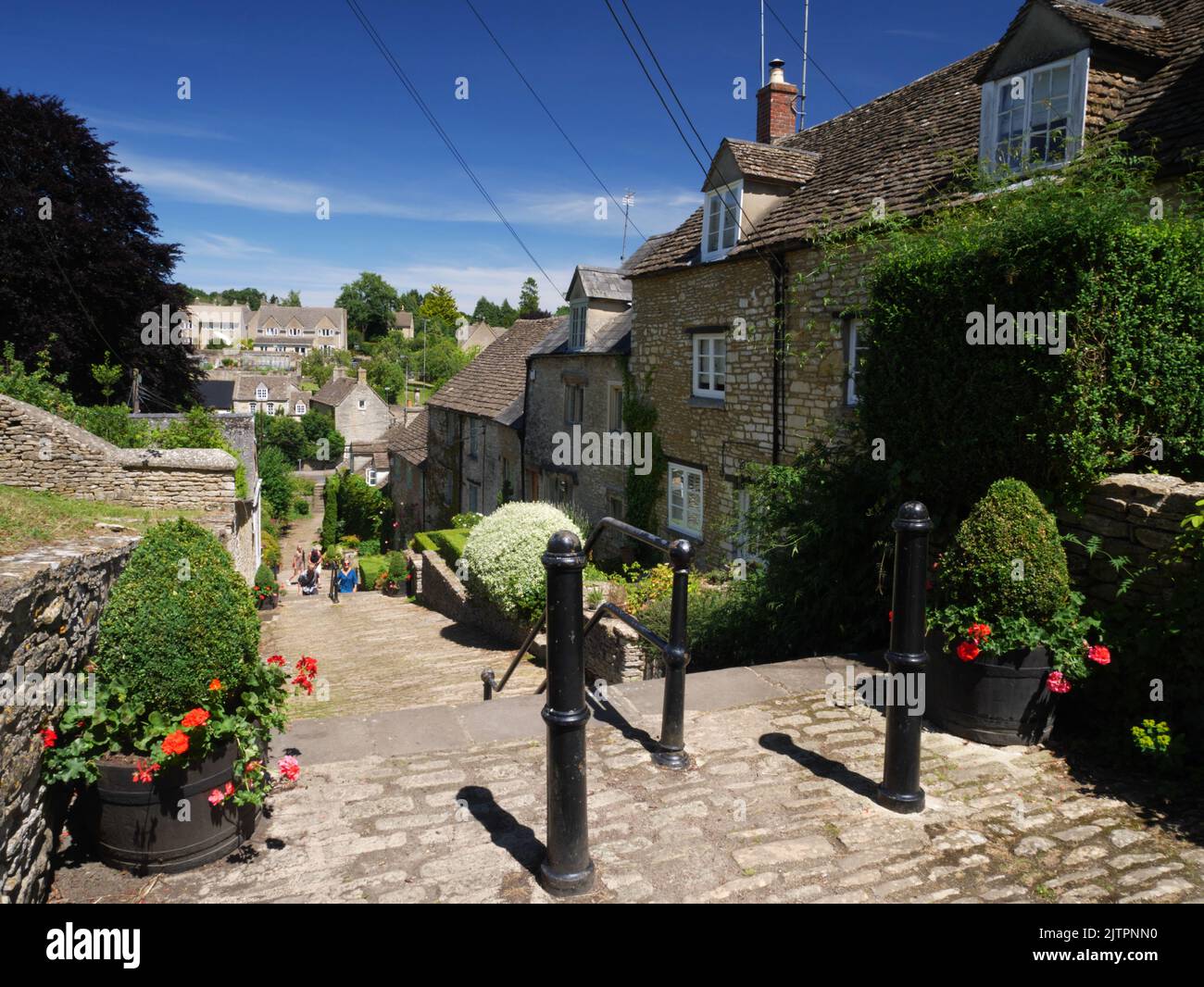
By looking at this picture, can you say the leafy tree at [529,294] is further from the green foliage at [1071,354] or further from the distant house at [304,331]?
the green foliage at [1071,354]

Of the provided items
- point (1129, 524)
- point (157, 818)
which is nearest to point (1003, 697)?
point (1129, 524)

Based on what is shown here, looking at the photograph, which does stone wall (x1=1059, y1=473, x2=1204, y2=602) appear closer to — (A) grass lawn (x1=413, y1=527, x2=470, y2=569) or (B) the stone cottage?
(B) the stone cottage

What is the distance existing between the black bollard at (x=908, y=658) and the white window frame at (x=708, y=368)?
1067cm

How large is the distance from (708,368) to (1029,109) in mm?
6826

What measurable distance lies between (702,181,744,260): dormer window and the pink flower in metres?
11.1

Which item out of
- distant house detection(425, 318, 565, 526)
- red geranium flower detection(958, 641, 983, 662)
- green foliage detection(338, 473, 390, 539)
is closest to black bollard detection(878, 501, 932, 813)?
red geranium flower detection(958, 641, 983, 662)

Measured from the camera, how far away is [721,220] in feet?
49.4

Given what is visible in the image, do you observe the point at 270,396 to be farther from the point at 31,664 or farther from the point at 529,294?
the point at 31,664

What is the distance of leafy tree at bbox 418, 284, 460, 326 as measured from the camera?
118 metres

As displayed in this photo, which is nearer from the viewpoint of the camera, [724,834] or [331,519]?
[724,834]

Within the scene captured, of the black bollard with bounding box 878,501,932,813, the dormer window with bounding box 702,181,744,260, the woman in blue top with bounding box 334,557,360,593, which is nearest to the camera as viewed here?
the black bollard with bounding box 878,501,932,813

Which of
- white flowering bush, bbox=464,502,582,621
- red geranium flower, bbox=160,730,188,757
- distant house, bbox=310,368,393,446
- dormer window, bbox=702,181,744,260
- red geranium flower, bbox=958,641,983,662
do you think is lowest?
white flowering bush, bbox=464,502,582,621

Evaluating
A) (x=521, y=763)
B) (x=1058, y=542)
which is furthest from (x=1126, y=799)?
(x=521, y=763)

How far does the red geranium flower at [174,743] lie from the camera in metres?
3.47
